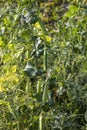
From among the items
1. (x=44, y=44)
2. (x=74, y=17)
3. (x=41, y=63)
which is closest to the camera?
(x=44, y=44)

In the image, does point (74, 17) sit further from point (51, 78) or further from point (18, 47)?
point (51, 78)

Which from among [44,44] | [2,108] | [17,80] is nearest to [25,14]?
[44,44]

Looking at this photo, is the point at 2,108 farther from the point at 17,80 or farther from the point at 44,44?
the point at 44,44

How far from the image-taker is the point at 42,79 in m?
2.03

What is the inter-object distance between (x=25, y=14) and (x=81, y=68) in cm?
44

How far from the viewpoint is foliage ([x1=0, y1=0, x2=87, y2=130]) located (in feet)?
6.24

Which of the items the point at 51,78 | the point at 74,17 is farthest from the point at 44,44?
the point at 74,17

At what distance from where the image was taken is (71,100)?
6.62ft

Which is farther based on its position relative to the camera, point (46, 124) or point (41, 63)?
point (41, 63)

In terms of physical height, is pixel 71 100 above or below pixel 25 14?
below

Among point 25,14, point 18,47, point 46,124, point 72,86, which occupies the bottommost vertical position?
point 46,124

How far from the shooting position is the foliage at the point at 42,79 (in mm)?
1901

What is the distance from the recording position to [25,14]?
2051 mm

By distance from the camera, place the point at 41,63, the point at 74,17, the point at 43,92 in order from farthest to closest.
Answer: the point at 74,17
the point at 41,63
the point at 43,92
